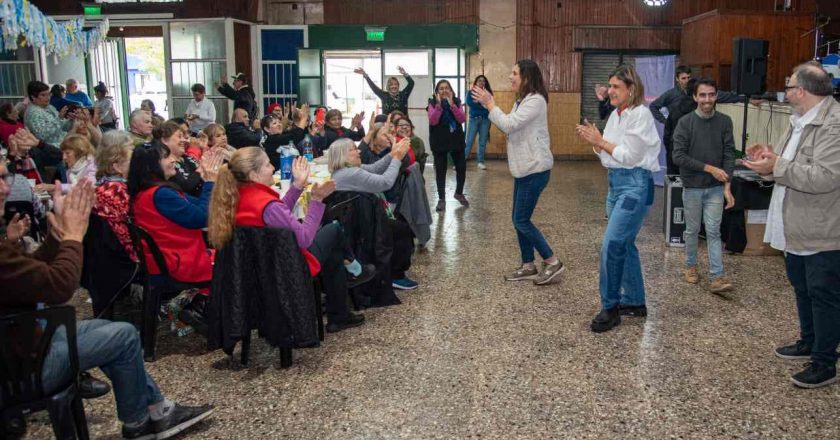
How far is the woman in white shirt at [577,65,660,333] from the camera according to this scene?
4.07m

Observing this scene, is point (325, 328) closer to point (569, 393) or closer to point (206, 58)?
point (569, 393)

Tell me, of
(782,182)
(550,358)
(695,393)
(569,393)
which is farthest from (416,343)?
(782,182)

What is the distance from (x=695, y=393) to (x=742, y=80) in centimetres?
524

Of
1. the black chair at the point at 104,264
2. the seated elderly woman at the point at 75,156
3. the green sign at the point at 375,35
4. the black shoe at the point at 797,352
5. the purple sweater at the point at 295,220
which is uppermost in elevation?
the green sign at the point at 375,35

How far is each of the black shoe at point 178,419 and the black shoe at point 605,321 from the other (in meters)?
2.26

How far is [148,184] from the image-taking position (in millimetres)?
3805

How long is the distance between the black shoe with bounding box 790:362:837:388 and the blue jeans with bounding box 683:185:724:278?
161cm

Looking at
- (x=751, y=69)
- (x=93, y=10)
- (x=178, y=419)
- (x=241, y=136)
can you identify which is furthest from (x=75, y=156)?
(x=93, y=10)

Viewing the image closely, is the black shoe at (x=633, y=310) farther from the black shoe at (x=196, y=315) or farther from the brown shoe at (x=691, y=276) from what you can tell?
the black shoe at (x=196, y=315)

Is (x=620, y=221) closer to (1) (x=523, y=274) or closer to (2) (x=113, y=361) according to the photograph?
(1) (x=523, y=274)

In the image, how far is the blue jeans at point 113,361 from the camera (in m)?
2.44

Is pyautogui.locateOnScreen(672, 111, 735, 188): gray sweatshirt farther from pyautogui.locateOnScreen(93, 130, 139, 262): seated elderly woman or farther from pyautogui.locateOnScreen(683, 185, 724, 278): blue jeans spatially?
pyautogui.locateOnScreen(93, 130, 139, 262): seated elderly woman

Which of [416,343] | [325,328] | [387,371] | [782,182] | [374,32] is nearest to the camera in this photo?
[782,182]


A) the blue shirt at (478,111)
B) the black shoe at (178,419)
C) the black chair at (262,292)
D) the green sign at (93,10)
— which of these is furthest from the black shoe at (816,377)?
the green sign at (93,10)
